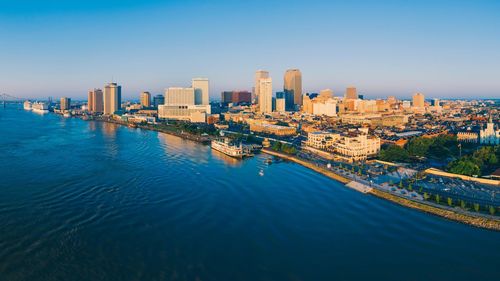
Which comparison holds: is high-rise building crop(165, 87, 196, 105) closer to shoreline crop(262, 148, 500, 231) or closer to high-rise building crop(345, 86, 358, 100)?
high-rise building crop(345, 86, 358, 100)

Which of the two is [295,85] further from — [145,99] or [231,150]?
[231,150]

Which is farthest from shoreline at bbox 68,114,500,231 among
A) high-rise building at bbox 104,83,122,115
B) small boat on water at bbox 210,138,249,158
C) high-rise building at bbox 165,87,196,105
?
high-rise building at bbox 104,83,122,115

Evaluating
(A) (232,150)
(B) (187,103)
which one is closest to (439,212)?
(A) (232,150)

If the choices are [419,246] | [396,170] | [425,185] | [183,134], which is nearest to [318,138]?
[396,170]

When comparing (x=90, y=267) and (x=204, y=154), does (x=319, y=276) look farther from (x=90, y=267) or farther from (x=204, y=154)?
(x=204, y=154)

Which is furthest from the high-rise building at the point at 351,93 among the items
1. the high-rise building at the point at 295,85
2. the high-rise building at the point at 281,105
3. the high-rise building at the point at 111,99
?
the high-rise building at the point at 111,99
